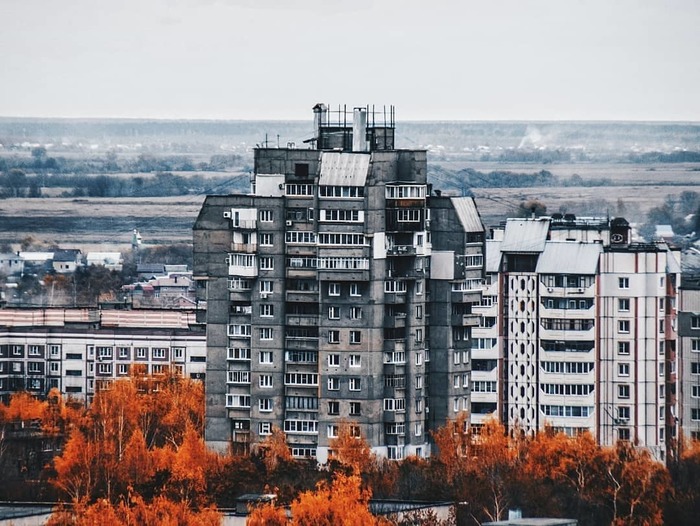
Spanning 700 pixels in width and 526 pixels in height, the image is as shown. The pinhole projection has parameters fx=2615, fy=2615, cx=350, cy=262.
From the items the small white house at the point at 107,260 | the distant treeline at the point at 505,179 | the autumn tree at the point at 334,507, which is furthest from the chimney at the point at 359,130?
the distant treeline at the point at 505,179

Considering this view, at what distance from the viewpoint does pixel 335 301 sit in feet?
141

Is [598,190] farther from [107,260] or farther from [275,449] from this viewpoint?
[275,449]

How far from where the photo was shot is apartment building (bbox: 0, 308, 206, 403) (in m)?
57.3

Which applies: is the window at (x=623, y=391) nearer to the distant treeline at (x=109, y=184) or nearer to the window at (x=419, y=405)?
the window at (x=419, y=405)

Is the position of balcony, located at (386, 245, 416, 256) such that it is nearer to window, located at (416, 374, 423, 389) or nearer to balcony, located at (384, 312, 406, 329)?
balcony, located at (384, 312, 406, 329)

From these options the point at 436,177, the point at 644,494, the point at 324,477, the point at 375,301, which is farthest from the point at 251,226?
the point at 436,177

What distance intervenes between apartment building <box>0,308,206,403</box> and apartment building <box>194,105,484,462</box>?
514 inches

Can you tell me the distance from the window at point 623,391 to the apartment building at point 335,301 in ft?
16.7

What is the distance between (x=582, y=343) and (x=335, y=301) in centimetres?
696

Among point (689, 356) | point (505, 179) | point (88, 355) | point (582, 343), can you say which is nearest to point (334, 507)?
point (582, 343)

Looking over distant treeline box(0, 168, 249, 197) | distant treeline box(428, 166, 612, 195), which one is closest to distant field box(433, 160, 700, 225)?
distant treeline box(428, 166, 612, 195)

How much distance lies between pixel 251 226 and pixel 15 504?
8813mm

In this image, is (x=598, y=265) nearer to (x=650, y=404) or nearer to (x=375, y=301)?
(x=650, y=404)

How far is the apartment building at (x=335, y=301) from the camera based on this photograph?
42.8m
